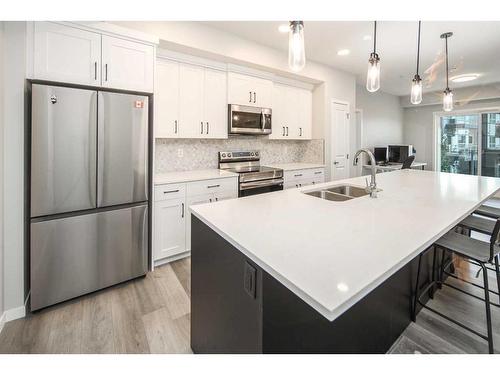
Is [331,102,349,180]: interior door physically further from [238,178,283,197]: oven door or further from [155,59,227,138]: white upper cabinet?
[155,59,227,138]: white upper cabinet

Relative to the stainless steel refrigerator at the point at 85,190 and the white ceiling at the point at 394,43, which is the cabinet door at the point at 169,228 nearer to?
the stainless steel refrigerator at the point at 85,190

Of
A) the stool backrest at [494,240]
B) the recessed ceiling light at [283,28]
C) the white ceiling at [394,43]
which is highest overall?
the white ceiling at [394,43]

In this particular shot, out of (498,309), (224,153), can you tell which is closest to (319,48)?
(224,153)

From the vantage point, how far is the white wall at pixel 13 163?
1.87 m

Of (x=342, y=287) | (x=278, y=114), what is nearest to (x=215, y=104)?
(x=278, y=114)

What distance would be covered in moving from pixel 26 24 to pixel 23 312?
6.99ft

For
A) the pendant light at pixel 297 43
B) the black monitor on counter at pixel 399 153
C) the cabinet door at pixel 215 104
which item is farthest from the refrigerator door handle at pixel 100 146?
the black monitor on counter at pixel 399 153

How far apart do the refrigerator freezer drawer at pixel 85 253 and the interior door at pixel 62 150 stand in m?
0.15

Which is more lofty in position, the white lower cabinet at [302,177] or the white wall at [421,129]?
the white wall at [421,129]

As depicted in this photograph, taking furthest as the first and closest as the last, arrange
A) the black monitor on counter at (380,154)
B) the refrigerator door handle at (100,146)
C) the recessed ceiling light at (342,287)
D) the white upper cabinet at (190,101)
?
the black monitor on counter at (380,154)
the white upper cabinet at (190,101)
the refrigerator door handle at (100,146)
the recessed ceiling light at (342,287)

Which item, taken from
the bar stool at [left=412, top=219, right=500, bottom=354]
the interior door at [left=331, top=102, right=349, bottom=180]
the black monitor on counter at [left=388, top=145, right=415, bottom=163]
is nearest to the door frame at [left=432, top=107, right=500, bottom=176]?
the black monitor on counter at [left=388, top=145, right=415, bottom=163]

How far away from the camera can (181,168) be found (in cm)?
356

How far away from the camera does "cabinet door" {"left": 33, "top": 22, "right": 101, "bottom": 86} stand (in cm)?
198
